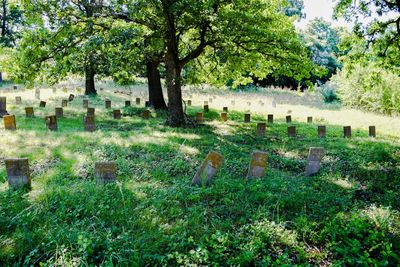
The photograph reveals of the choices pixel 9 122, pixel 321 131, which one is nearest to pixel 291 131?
pixel 321 131

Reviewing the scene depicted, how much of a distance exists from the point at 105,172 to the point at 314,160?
4123 mm

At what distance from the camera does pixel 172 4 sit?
9.07 m

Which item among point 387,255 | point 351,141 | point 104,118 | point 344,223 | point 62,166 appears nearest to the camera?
point 387,255

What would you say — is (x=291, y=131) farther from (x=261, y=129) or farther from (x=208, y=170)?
(x=208, y=170)

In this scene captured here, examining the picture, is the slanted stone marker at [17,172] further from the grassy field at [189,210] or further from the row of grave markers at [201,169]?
the grassy field at [189,210]

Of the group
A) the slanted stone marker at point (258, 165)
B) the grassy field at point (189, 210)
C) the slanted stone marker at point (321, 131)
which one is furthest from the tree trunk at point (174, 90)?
the slanted stone marker at point (258, 165)

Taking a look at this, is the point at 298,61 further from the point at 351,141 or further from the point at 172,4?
the point at 172,4

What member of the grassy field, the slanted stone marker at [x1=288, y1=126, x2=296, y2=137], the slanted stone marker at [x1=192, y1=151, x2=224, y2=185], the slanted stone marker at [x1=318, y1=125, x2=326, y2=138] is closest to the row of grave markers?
the slanted stone marker at [x1=192, y1=151, x2=224, y2=185]

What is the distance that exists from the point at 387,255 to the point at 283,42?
7.50 m

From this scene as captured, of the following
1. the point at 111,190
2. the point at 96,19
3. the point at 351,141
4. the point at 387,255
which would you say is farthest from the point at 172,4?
the point at 387,255

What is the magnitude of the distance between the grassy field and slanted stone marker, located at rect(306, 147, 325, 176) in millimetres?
210

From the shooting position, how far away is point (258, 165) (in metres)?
6.34

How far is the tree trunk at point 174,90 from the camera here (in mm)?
11773

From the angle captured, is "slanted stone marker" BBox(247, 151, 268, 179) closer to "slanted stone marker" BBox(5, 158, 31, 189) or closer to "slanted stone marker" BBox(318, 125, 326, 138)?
"slanted stone marker" BBox(5, 158, 31, 189)
